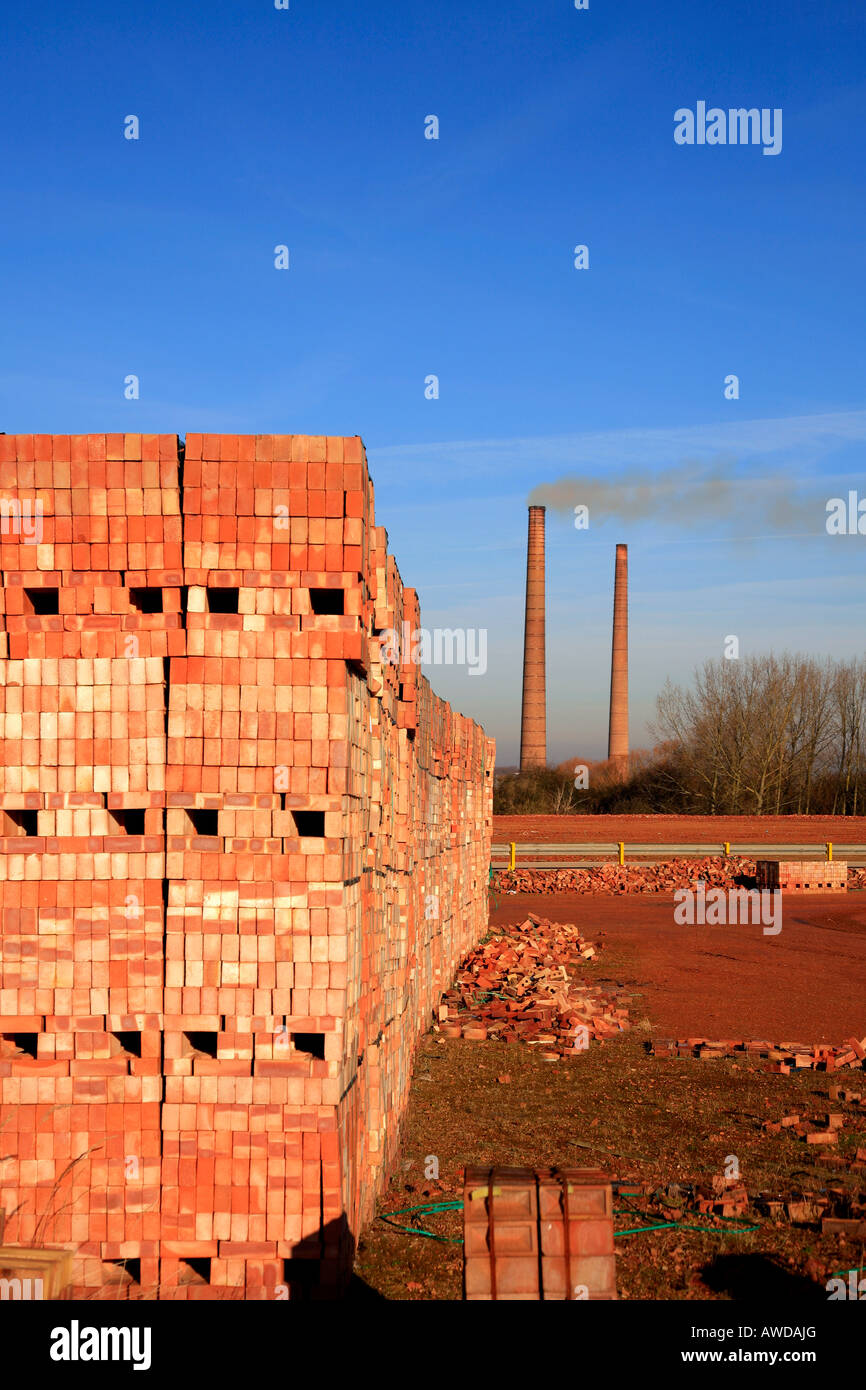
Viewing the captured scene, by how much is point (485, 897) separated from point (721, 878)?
13.1 metres

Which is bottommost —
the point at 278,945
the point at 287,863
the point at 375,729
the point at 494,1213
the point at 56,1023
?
the point at 494,1213

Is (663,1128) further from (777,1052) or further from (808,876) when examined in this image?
(808,876)

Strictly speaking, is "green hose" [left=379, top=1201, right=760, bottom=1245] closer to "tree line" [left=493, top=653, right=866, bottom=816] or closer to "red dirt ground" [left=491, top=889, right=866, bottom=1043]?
"red dirt ground" [left=491, top=889, right=866, bottom=1043]

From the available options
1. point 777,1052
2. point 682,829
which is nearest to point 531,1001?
point 777,1052

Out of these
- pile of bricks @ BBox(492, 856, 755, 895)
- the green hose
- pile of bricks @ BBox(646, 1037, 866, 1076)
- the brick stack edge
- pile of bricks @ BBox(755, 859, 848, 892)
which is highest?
the brick stack edge

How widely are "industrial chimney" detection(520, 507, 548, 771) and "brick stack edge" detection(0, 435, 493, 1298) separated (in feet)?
169

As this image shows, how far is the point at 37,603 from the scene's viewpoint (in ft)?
20.0

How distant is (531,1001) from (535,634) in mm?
43908

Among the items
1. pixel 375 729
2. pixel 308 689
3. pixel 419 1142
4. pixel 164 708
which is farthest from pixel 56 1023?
pixel 419 1142

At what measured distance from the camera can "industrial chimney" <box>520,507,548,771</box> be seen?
56906mm

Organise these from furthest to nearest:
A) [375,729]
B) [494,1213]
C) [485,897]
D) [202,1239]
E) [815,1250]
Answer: [485,897]
[375,729]
[815,1250]
[202,1239]
[494,1213]

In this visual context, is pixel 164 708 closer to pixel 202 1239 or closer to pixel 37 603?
pixel 37 603

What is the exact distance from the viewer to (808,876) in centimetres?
3084

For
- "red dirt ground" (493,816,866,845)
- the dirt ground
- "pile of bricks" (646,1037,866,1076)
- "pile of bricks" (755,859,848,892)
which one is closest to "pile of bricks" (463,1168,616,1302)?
the dirt ground
